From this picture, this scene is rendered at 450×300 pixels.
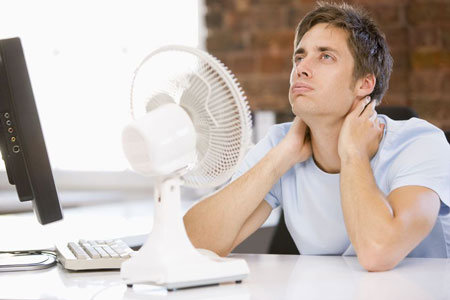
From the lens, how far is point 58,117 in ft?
10.8

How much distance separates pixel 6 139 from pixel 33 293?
35 cm

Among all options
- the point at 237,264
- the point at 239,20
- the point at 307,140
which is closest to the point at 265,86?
the point at 239,20

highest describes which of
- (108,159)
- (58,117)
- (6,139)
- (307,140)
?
(6,139)

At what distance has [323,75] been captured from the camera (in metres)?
1.91

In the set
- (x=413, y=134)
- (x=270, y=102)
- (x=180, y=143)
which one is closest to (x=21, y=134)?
(x=180, y=143)

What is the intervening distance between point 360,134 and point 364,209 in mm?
269

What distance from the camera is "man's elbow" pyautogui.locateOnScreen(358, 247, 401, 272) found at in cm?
153

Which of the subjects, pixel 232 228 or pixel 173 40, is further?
pixel 173 40

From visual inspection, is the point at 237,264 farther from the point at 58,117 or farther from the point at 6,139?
the point at 58,117

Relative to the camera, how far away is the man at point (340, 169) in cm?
→ 165

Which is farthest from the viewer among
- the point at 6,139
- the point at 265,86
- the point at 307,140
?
the point at 265,86

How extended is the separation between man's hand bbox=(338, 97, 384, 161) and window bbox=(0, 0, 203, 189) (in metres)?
1.60

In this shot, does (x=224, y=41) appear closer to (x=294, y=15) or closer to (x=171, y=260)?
(x=294, y=15)

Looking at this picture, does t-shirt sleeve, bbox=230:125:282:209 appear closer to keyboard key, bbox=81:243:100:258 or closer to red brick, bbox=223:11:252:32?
keyboard key, bbox=81:243:100:258
